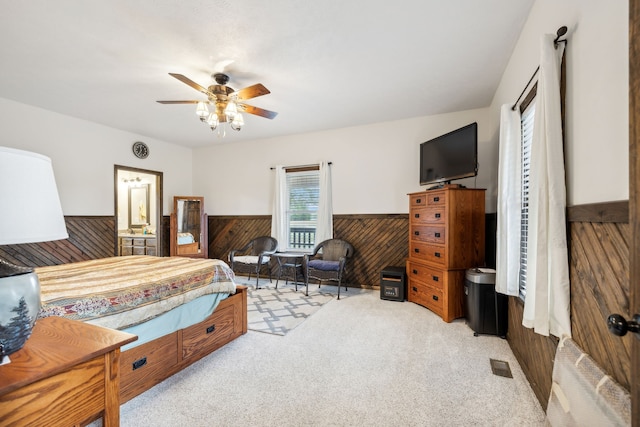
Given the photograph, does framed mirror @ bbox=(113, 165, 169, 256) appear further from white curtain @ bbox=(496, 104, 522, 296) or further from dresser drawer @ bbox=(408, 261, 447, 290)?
white curtain @ bbox=(496, 104, 522, 296)

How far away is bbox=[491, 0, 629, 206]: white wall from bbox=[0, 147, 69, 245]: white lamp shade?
2.02 m

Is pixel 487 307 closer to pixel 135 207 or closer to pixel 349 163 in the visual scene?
pixel 349 163

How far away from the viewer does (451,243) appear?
3.18 metres

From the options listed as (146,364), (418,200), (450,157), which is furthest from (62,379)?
(450,157)

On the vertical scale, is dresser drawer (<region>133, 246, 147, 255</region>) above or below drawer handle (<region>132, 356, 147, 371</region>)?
above

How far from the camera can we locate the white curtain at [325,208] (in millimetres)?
4863

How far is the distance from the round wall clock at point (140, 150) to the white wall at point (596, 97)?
580 centimetres

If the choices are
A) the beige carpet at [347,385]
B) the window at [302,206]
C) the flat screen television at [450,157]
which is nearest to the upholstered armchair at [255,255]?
the window at [302,206]

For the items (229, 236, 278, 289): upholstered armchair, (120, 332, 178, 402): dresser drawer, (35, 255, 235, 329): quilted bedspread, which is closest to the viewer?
(35, 255, 235, 329): quilted bedspread

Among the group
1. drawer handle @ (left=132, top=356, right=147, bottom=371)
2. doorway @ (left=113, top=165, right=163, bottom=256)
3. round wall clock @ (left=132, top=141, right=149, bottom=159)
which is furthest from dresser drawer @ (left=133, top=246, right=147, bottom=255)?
drawer handle @ (left=132, top=356, right=147, bottom=371)

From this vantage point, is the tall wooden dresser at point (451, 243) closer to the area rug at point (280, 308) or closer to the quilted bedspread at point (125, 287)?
the area rug at point (280, 308)

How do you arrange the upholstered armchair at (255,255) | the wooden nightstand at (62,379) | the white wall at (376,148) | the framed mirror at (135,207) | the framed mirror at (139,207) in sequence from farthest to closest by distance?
the framed mirror at (139,207)
the framed mirror at (135,207)
the upholstered armchair at (255,255)
the white wall at (376,148)
the wooden nightstand at (62,379)

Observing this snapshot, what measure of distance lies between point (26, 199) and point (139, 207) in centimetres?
703

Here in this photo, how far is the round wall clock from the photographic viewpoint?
500 centimetres
